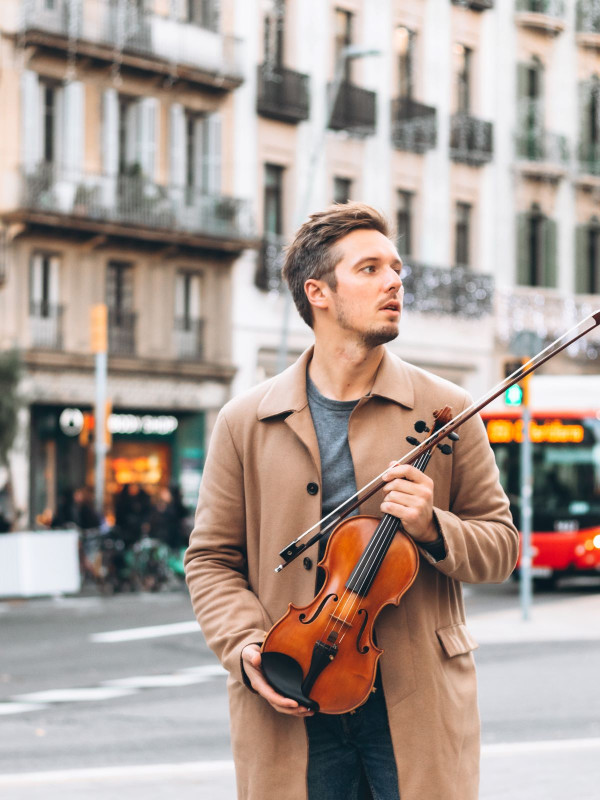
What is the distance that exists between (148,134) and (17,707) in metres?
24.4

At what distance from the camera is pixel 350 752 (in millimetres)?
3574

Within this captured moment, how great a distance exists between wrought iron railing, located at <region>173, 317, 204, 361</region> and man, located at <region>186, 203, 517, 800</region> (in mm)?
31378

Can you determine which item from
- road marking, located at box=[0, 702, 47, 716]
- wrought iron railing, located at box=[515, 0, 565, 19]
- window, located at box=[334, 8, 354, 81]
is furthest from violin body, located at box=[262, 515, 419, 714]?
wrought iron railing, located at box=[515, 0, 565, 19]

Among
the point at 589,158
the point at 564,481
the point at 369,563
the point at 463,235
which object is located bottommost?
the point at 564,481

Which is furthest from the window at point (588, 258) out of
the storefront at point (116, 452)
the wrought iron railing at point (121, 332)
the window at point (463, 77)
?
the wrought iron railing at point (121, 332)

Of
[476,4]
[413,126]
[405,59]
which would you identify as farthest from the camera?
[476,4]

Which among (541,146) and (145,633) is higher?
(541,146)

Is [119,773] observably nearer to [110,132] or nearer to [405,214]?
[110,132]

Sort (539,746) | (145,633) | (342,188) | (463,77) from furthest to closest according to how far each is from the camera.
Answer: (463,77), (342,188), (145,633), (539,746)

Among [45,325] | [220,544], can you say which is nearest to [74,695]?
[220,544]

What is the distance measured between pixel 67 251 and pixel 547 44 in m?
19.1

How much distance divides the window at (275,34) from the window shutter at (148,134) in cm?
388

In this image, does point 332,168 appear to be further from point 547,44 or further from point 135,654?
point 135,654

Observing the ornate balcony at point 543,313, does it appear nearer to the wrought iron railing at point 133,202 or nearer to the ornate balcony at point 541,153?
the ornate balcony at point 541,153
